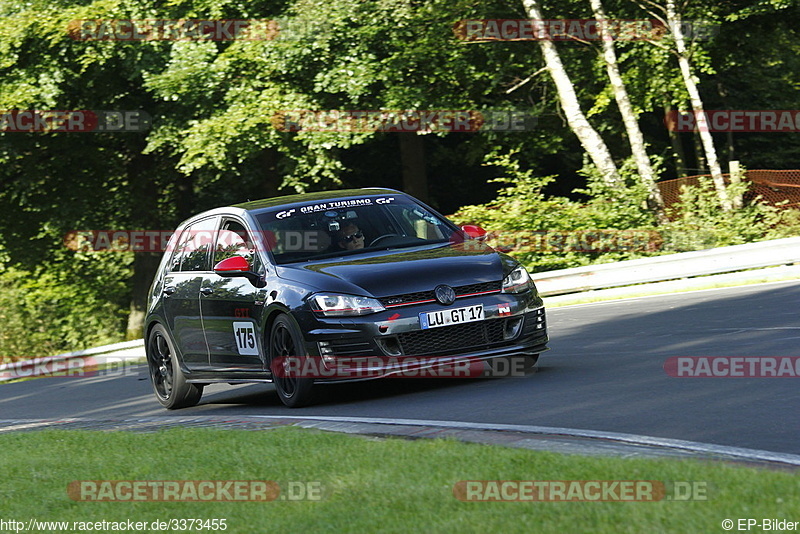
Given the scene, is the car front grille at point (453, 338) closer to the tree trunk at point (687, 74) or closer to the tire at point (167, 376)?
the tire at point (167, 376)

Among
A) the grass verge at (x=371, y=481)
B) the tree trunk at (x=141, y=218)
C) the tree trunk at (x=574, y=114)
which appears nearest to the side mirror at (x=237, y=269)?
the grass verge at (x=371, y=481)

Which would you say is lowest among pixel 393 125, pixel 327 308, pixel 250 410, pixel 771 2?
pixel 250 410

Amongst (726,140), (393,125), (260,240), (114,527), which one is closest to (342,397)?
(260,240)

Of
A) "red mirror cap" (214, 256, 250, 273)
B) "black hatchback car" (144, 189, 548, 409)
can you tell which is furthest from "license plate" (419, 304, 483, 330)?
"red mirror cap" (214, 256, 250, 273)

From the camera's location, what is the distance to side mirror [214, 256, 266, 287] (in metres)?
9.81

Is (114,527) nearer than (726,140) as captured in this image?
Yes

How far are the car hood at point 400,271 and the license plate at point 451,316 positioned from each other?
194 millimetres

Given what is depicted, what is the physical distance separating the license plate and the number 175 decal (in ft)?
5.28

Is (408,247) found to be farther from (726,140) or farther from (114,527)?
(726,140)

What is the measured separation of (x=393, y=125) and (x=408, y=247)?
647 inches

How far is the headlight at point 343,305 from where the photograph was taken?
8.94 m

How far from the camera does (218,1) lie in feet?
84.6

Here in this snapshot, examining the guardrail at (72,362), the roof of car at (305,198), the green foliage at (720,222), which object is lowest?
the guardrail at (72,362)

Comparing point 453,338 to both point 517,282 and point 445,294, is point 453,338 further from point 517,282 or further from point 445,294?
point 517,282
